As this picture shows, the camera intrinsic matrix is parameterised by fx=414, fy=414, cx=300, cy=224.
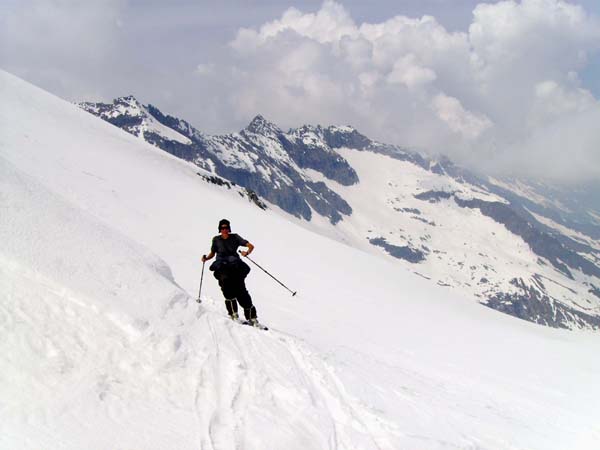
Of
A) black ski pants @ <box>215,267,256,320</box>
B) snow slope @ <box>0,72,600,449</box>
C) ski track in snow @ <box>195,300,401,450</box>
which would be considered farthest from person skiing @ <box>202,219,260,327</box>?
ski track in snow @ <box>195,300,401,450</box>

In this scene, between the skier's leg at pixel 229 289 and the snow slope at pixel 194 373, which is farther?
the skier's leg at pixel 229 289

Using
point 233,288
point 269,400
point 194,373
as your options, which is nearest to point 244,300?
point 233,288

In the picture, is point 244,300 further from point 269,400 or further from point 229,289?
point 269,400

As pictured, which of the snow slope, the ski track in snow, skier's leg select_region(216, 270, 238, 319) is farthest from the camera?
skier's leg select_region(216, 270, 238, 319)

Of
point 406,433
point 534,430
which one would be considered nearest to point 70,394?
point 406,433

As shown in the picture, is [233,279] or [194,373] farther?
[233,279]

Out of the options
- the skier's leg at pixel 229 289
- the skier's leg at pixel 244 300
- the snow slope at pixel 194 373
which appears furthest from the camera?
the skier's leg at pixel 229 289

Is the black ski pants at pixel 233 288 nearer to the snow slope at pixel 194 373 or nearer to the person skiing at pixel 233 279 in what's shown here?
the person skiing at pixel 233 279

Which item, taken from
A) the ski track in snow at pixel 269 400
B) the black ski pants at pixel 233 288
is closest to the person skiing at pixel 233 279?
the black ski pants at pixel 233 288

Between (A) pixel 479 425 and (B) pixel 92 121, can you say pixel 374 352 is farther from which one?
(B) pixel 92 121

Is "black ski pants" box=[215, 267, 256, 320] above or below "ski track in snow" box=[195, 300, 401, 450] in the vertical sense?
above

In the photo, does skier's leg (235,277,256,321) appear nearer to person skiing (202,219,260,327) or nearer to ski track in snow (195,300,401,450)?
person skiing (202,219,260,327)

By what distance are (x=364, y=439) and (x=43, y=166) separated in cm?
2527

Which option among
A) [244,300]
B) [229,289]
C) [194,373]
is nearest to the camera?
[194,373]
